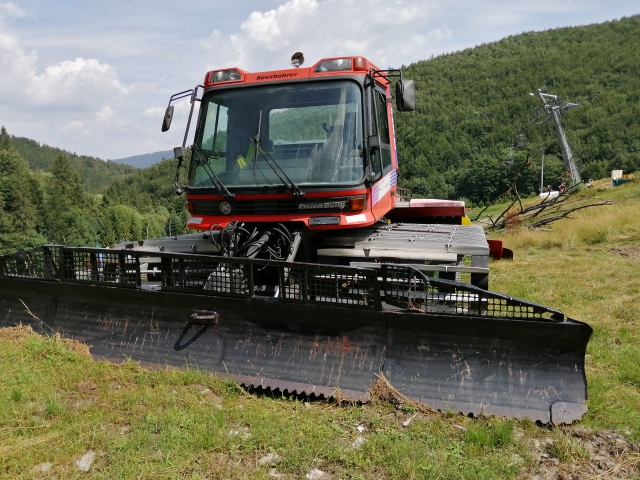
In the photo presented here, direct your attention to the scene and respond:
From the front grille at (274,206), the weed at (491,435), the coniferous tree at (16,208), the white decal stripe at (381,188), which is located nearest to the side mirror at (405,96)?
the white decal stripe at (381,188)

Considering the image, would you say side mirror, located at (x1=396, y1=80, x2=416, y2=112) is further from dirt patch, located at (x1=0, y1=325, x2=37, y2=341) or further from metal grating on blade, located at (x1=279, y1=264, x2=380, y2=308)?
dirt patch, located at (x1=0, y1=325, x2=37, y2=341)

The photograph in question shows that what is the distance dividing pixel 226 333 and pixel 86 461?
4.64 feet

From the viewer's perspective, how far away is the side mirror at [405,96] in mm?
5348

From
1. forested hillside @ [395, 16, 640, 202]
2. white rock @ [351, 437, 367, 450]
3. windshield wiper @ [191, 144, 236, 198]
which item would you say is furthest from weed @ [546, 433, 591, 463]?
forested hillside @ [395, 16, 640, 202]

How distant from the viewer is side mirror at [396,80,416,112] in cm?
535

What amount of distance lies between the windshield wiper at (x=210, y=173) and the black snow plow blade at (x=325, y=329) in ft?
3.34

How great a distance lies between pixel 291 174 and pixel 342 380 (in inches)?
84.3

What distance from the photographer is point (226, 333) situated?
411 cm

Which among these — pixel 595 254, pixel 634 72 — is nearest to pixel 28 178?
pixel 595 254

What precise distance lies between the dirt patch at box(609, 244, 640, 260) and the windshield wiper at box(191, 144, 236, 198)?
800 centimetres

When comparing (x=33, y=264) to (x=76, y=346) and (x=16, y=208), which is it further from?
(x=16, y=208)

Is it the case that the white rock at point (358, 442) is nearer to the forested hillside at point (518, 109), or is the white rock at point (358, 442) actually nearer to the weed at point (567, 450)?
the weed at point (567, 450)

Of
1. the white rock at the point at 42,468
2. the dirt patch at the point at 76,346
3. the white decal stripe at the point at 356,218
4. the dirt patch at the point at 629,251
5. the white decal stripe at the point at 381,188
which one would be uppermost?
the white decal stripe at the point at 381,188

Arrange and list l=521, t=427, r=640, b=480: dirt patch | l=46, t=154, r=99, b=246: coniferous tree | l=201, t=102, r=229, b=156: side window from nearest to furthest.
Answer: l=521, t=427, r=640, b=480: dirt patch → l=201, t=102, r=229, b=156: side window → l=46, t=154, r=99, b=246: coniferous tree
